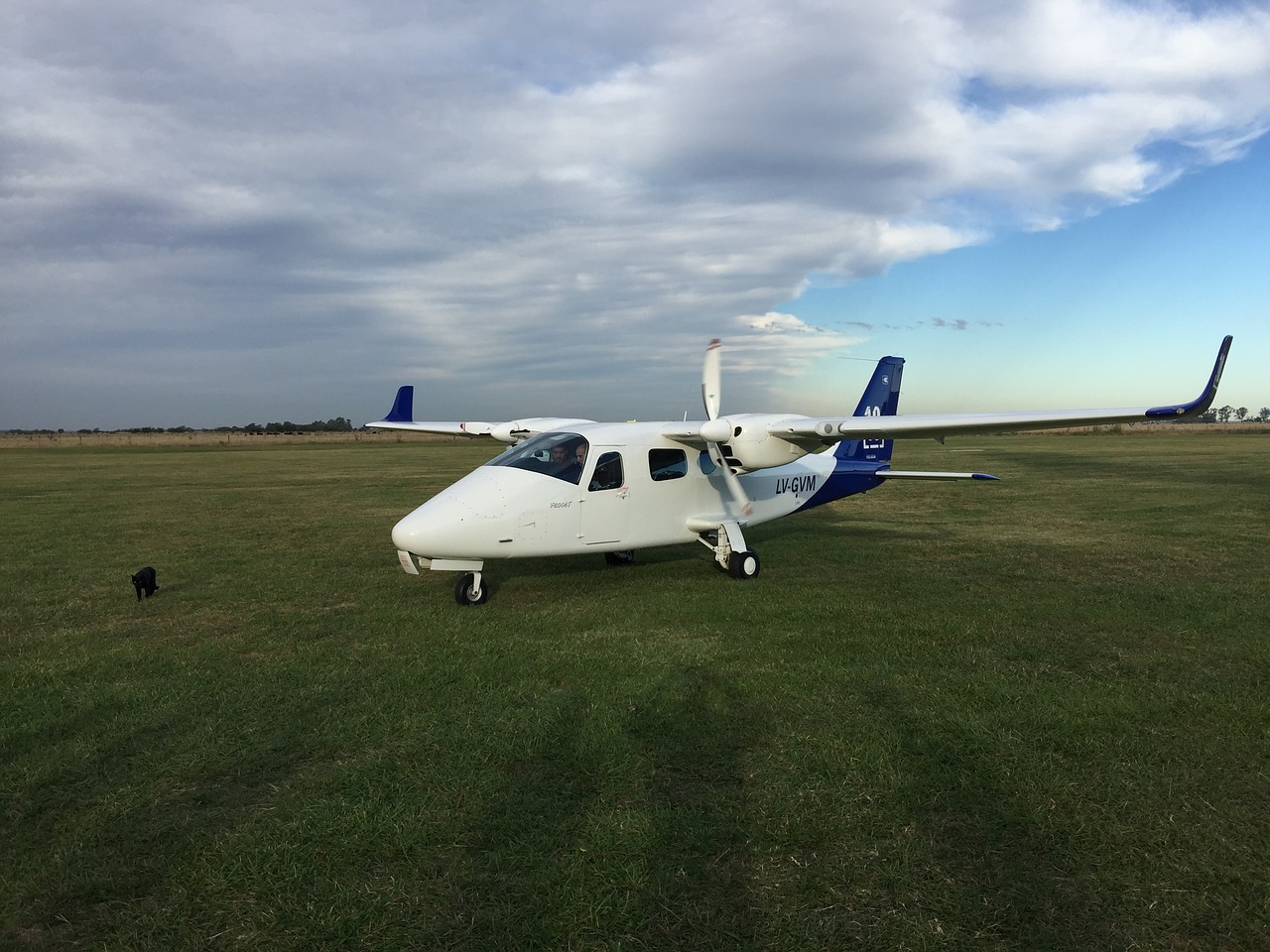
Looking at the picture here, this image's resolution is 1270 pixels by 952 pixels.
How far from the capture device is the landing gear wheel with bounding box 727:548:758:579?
1073 centimetres

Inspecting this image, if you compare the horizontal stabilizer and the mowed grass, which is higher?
the horizontal stabilizer

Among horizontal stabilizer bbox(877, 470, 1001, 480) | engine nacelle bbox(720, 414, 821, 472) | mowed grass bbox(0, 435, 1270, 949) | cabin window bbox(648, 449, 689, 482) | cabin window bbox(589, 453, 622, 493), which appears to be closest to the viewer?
mowed grass bbox(0, 435, 1270, 949)

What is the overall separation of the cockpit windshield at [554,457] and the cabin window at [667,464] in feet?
3.61

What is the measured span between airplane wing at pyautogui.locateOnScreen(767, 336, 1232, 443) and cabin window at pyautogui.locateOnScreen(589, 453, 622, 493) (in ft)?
6.90

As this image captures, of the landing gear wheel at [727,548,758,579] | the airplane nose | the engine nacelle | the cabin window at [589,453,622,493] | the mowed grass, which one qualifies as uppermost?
the engine nacelle

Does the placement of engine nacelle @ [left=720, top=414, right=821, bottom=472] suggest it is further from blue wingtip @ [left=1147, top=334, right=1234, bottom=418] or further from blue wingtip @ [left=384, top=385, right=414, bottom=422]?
blue wingtip @ [left=384, top=385, right=414, bottom=422]

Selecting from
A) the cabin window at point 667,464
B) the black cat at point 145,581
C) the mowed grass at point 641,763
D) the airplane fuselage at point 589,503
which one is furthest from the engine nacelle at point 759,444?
the black cat at point 145,581

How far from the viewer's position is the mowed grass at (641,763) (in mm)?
3406

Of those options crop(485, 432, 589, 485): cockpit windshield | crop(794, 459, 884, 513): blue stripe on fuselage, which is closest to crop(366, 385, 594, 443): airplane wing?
crop(485, 432, 589, 485): cockpit windshield

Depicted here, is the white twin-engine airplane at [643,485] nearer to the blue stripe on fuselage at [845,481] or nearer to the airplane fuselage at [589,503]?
the airplane fuselage at [589,503]

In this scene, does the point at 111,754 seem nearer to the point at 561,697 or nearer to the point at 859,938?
the point at 561,697

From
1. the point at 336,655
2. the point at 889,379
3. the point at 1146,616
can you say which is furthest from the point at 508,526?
the point at 889,379

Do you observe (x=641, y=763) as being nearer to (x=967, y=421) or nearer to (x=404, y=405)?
(x=967, y=421)

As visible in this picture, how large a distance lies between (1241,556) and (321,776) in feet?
43.6
